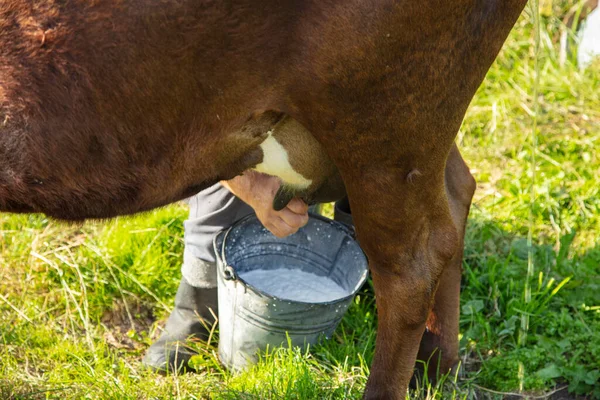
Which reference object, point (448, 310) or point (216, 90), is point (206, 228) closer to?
point (448, 310)

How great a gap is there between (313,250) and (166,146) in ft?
4.40

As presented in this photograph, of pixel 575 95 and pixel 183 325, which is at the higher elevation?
pixel 575 95

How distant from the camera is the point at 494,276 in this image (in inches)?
132

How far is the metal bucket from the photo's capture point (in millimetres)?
2773

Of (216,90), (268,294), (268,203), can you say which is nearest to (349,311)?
(268,294)

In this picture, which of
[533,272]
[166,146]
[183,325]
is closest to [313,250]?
[183,325]

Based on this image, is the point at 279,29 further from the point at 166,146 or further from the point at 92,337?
the point at 92,337

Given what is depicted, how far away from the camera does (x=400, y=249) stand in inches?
90.3

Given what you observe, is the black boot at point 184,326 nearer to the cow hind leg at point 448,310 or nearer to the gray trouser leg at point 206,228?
the gray trouser leg at point 206,228

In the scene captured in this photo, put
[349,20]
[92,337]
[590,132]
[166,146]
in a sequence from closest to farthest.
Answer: [349,20]
[166,146]
[92,337]
[590,132]

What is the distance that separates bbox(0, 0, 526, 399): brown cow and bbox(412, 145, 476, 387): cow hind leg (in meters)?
0.68

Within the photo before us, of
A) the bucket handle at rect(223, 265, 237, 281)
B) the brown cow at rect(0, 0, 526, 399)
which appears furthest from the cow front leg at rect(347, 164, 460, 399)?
the bucket handle at rect(223, 265, 237, 281)

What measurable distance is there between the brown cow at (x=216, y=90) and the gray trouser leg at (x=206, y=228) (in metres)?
1.00

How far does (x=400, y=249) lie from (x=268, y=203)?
23.5 inches
